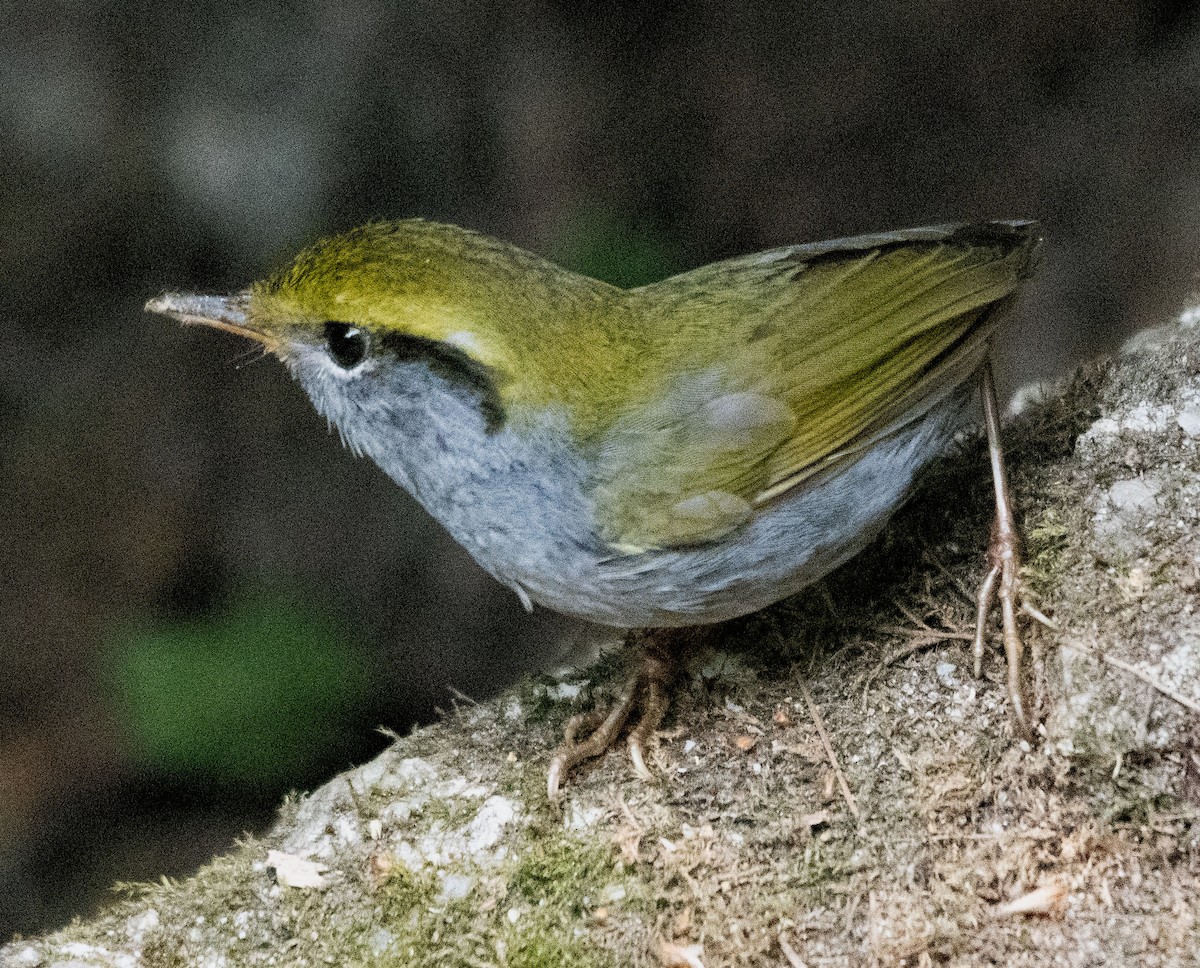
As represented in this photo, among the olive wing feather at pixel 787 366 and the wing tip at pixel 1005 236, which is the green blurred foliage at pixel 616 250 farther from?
the wing tip at pixel 1005 236

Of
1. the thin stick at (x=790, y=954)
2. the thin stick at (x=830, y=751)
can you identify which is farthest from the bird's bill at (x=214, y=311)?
the thin stick at (x=790, y=954)

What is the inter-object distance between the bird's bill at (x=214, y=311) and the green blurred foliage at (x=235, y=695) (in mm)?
1367

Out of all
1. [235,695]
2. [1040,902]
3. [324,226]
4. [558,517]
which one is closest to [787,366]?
[558,517]

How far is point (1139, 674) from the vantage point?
8.68 feet

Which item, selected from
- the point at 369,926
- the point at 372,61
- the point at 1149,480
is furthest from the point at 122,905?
the point at 1149,480

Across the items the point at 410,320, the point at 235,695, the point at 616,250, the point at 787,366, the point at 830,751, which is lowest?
the point at 830,751

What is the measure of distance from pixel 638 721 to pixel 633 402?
99cm

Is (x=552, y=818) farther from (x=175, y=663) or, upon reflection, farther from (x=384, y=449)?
(x=175, y=663)

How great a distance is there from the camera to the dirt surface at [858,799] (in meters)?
2.55

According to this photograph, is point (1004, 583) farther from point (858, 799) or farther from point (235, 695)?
point (235, 695)

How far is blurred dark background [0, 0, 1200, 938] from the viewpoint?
145 inches

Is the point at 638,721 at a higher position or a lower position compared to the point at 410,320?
lower

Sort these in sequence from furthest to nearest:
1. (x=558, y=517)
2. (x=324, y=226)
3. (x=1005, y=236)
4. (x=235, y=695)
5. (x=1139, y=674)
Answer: (x=324, y=226) → (x=235, y=695) → (x=1005, y=236) → (x=558, y=517) → (x=1139, y=674)

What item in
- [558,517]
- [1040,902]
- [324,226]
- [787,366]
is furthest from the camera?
[324,226]
